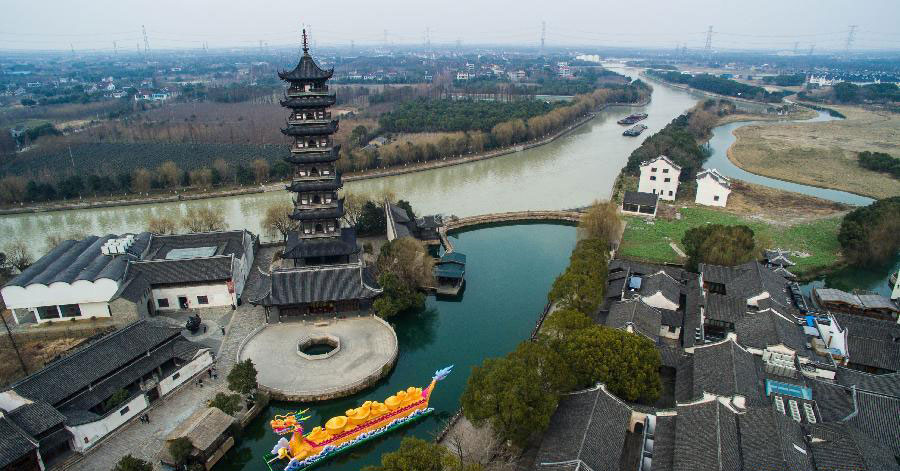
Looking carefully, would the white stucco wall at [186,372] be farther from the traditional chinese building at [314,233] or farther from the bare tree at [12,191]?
the bare tree at [12,191]

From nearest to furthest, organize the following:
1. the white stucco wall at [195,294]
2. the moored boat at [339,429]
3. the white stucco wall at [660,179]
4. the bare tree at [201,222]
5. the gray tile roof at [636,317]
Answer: the moored boat at [339,429] < the gray tile roof at [636,317] < the white stucco wall at [195,294] < the bare tree at [201,222] < the white stucco wall at [660,179]

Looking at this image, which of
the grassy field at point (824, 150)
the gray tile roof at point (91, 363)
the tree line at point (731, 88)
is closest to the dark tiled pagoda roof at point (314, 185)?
the gray tile roof at point (91, 363)

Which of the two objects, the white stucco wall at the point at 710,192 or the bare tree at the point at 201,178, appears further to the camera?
the bare tree at the point at 201,178

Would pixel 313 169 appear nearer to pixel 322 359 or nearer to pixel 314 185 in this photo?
pixel 314 185

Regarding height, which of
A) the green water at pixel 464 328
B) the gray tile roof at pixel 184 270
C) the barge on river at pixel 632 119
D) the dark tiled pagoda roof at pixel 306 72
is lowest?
the green water at pixel 464 328

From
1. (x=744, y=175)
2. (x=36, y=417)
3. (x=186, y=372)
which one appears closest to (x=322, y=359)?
(x=186, y=372)

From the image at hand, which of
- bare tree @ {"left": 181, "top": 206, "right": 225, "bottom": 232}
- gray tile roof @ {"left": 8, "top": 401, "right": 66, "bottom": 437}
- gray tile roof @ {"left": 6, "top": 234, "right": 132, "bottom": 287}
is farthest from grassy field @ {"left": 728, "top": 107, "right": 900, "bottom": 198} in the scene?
gray tile roof @ {"left": 8, "top": 401, "right": 66, "bottom": 437}

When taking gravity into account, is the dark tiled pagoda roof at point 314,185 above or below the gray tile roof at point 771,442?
above

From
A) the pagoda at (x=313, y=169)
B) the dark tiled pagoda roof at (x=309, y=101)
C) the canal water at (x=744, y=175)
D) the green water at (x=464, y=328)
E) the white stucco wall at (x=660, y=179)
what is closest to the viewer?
the green water at (x=464, y=328)

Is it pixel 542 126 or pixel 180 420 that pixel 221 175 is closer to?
pixel 180 420
